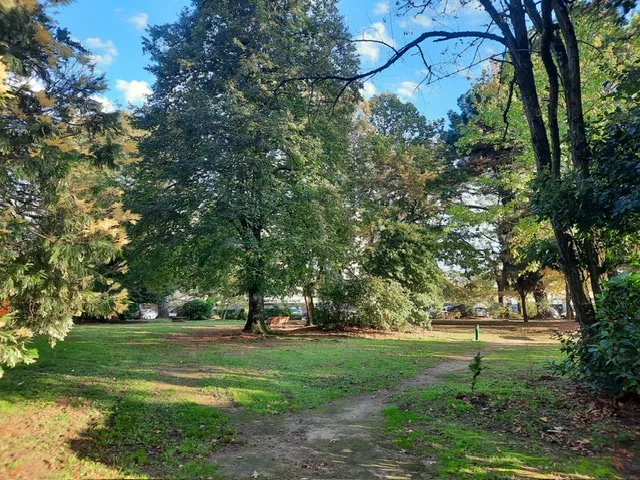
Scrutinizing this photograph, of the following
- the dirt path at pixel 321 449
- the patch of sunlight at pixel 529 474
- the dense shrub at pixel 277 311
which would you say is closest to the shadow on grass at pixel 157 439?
the dirt path at pixel 321 449

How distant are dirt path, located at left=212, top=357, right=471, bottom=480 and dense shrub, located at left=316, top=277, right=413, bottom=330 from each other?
458 inches

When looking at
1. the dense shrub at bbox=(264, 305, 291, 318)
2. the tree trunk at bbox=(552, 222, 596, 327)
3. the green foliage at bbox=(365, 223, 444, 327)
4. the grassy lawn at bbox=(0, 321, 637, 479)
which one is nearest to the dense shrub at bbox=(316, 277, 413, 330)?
the green foliage at bbox=(365, 223, 444, 327)

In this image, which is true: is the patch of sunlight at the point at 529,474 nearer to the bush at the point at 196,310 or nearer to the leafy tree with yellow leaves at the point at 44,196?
the leafy tree with yellow leaves at the point at 44,196

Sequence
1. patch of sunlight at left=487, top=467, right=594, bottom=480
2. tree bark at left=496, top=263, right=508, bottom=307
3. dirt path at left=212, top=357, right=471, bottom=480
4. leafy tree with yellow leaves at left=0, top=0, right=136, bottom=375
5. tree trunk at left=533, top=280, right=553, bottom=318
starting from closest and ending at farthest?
patch of sunlight at left=487, top=467, right=594, bottom=480
dirt path at left=212, top=357, right=471, bottom=480
leafy tree with yellow leaves at left=0, top=0, right=136, bottom=375
tree bark at left=496, top=263, right=508, bottom=307
tree trunk at left=533, top=280, right=553, bottom=318

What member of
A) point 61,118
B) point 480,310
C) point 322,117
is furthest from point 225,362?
point 480,310

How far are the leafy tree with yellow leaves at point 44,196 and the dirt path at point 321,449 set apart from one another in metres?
2.76

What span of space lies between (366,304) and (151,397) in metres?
12.3

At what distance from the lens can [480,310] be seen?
3538 centimetres

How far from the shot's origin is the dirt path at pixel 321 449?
3.85 metres

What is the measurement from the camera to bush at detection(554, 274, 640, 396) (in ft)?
14.0

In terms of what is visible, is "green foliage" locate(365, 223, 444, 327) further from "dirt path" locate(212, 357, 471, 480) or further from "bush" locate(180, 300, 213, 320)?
"bush" locate(180, 300, 213, 320)

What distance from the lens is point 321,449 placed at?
4434 mm

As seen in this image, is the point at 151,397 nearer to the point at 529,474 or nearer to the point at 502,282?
the point at 529,474

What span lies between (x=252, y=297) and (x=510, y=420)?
39.8 feet
